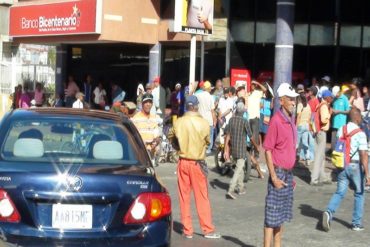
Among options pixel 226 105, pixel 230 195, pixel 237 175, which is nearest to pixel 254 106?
pixel 226 105

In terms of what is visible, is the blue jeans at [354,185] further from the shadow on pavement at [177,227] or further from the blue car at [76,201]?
the blue car at [76,201]

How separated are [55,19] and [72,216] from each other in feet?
61.7

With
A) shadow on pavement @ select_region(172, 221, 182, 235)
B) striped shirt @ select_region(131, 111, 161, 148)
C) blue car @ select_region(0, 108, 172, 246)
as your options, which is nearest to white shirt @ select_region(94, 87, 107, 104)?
striped shirt @ select_region(131, 111, 161, 148)

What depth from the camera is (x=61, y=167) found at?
5.79 meters

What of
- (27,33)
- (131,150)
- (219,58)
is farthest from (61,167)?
(27,33)

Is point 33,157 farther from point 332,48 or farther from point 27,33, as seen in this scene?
point 27,33

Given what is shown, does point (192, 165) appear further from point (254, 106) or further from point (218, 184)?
point (254, 106)

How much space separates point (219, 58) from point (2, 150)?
15985mm

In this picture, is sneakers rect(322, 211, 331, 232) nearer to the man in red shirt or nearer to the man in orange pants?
the man in orange pants

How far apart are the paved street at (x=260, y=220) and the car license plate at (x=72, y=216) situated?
319 cm

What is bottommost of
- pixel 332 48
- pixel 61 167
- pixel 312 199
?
pixel 312 199

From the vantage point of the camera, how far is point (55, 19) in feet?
77.5

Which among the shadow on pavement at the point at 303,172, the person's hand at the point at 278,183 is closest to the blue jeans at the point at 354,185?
the person's hand at the point at 278,183

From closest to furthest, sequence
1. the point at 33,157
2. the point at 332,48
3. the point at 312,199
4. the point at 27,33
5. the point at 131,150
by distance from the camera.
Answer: the point at 33,157 < the point at 131,150 < the point at 312,199 < the point at 332,48 < the point at 27,33
